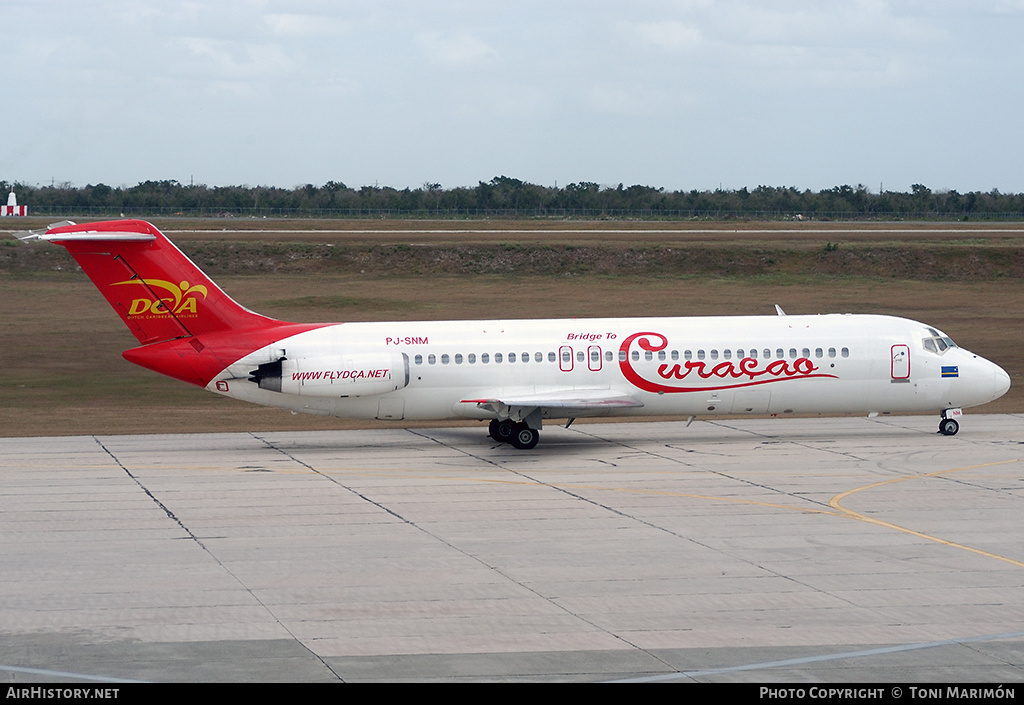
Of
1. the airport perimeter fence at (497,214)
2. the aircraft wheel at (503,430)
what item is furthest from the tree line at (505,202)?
the aircraft wheel at (503,430)

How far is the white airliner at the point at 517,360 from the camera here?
106ft

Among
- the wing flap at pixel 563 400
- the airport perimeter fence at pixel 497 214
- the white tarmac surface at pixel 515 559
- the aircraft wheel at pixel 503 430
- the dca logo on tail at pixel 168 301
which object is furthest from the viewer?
the airport perimeter fence at pixel 497 214

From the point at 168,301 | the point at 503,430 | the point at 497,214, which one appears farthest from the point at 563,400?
the point at 497,214

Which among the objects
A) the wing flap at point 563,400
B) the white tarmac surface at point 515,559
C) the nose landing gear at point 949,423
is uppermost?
the wing flap at point 563,400

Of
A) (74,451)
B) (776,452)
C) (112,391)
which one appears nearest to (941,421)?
(776,452)

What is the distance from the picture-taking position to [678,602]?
19.0 metres

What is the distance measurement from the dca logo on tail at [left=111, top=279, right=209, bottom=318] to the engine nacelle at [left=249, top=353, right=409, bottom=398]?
2.30 m

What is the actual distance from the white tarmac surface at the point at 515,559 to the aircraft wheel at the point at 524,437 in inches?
22.7

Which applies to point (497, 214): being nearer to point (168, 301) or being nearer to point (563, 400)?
point (563, 400)

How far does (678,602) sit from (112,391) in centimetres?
3281

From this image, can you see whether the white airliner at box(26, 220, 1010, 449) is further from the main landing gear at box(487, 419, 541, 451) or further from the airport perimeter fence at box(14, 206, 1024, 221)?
the airport perimeter fence at box(14, 206, 1024, 221)

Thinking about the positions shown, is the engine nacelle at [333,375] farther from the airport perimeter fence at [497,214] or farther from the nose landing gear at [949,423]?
the airport perimeter fence at [497,214]
